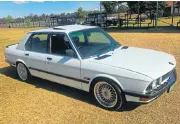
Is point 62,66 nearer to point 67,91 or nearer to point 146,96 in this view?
point 67,91

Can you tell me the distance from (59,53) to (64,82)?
2.22 ft

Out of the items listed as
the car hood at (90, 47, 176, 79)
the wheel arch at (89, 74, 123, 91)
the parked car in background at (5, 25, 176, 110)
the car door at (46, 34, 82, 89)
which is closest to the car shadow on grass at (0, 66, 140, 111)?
the parked car in background at (5, 25, 176, 110)

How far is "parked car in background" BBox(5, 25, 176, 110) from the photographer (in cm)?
411

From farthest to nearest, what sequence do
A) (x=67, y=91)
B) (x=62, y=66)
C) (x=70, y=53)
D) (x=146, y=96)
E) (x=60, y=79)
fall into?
(x=67, y=91), (x=60, y=79), (x=62, y=66), (x=70, y=53), (x=146, y=96)

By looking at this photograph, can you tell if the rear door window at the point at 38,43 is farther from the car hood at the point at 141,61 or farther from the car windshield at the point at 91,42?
the car hood at the point at 141,61

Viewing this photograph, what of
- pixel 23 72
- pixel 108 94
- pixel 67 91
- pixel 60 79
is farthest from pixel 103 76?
pixel 23 72

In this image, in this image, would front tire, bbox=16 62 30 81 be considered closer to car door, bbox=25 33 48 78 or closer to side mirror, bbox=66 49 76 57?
car door, bbox=25 33 48 78

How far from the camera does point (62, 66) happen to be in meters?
5.18

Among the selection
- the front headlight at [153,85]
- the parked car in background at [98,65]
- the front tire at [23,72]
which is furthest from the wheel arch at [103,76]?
the front tire at [23,72]

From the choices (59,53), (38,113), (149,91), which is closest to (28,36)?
(59,53)

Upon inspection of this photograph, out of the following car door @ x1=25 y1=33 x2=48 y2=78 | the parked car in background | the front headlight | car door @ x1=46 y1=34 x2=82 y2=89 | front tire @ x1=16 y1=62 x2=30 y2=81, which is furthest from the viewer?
front tire @ x1=16 y1=62 x2=30 y2=81

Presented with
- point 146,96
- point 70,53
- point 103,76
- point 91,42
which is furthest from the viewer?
point 91,42

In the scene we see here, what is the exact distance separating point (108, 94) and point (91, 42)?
1538 mm

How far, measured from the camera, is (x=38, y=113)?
4.70 metres
